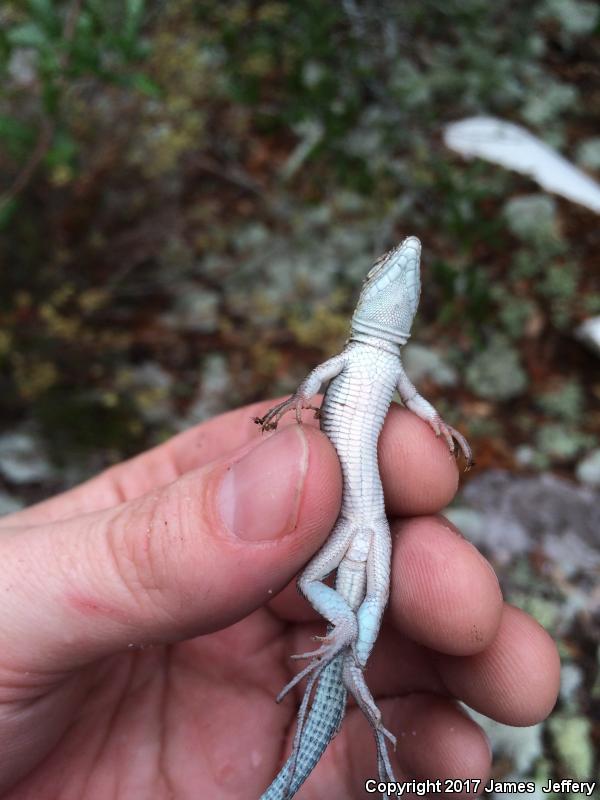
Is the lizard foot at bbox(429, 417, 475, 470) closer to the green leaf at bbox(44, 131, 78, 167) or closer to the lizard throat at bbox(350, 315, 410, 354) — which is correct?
the lizard throat at bbox(350, 315, 410, 354)

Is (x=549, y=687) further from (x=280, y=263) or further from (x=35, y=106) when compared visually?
(x=35, y=106)

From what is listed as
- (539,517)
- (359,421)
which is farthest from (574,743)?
(359,421)

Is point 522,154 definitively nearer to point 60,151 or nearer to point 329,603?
point 60,151

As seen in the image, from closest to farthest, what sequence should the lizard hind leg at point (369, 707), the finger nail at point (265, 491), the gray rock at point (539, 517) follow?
the finger nail at point (265, 491)
the lizard hind leg at point (369, 707)
the gray rock at point (539, 517)

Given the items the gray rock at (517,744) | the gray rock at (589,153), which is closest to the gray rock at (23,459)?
the gray rock at (517,744)

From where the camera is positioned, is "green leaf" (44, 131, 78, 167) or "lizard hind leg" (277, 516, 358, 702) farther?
"green leaf" (44, 131, 78, 167)

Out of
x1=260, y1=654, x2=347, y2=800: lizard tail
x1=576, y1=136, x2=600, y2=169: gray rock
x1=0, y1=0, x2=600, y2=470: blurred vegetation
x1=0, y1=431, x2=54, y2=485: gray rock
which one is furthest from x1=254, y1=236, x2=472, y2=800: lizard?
x1=576, y1=136, x2=600, y2=169: gray rock

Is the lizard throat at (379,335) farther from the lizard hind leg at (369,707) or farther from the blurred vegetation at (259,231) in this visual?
the blurred vegetation at (259,231)
